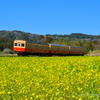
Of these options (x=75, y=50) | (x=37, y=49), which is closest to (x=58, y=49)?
(x=37, y=49)

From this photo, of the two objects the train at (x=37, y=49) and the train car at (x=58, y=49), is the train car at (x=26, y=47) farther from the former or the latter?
the train car at (x=58, y=49)

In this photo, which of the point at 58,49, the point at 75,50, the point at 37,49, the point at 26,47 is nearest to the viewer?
the point at 26,47

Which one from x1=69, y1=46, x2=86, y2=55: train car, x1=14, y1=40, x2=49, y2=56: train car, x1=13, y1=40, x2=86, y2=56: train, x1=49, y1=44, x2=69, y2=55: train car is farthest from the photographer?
x1=69, y1=46, x2=86, y2=55: train car

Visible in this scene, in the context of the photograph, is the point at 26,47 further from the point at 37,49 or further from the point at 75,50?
the point at 75,50

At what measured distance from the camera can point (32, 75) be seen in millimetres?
10633

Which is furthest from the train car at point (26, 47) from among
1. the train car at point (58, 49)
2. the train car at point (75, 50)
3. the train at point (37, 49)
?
the train car at point (75, 50)

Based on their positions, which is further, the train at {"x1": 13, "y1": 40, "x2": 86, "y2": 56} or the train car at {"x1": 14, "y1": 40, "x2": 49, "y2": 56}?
the train at {"x1": 13, "y1": 40, "x2": 86, "y2": 56}

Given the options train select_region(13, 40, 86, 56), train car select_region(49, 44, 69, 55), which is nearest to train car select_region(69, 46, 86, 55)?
train select_region(13, 40, 86, 56)

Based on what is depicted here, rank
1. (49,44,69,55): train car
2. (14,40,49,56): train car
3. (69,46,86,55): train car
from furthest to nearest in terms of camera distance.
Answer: (69,46,86,55): train car < (49,44,69,55): train car < (14,40,49,56): train car

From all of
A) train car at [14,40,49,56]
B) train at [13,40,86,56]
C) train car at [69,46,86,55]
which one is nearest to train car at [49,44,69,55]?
train at [13,40,86,56]

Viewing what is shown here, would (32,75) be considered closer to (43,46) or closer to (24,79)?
(24,79)

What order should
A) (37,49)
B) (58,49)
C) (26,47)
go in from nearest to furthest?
(26,47) → (37,49) → (58,49)

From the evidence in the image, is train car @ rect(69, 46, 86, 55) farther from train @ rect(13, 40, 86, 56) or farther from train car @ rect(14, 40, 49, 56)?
train car @ rect(14, 40, 49, 56)

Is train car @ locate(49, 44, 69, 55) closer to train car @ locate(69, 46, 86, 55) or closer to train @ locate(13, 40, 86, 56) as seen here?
train @ locate(13, 40, 86, 56)
